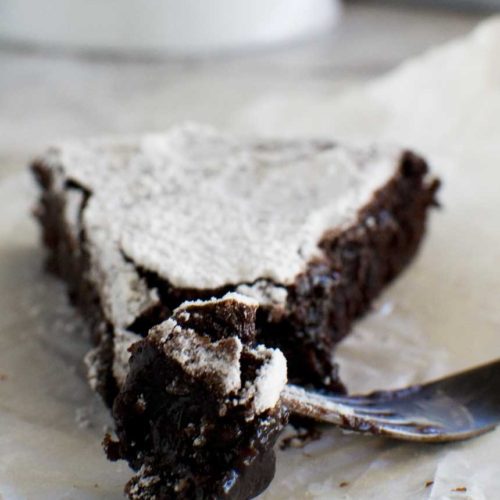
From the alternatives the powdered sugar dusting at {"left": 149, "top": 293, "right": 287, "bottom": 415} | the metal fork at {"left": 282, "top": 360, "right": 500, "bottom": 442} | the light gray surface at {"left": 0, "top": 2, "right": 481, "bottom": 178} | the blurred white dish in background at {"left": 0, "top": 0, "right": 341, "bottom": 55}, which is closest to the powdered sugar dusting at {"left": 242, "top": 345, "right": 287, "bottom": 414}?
the powdered sugar dusting at {"left": 149, "top": 293, "right": 287, "bottom": 415}

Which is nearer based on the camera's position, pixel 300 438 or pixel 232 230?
pixel 300 438

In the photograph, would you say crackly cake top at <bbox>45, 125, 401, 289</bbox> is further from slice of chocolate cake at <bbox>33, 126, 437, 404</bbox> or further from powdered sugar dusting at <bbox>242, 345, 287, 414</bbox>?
powdered sugar dusting at <bbox>242, 345, 287, 414</bbox>

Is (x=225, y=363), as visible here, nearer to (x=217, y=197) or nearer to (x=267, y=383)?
(x=267, y=383)

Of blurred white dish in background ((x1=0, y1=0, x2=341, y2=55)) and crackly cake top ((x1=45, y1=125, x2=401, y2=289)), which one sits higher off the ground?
blurred white dish in background ((x1=0, y1=0, x2=341, y2=55))

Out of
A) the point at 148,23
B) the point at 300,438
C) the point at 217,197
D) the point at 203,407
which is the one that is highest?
the point at 148,23

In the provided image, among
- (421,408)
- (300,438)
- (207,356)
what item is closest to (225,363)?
(207,356)

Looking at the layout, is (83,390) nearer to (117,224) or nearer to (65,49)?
(117,224)
